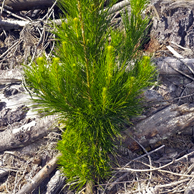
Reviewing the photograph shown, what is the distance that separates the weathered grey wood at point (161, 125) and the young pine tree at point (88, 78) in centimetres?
56

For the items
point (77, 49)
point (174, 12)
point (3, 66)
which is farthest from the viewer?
point (3, 66)

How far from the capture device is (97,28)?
6.05 ft

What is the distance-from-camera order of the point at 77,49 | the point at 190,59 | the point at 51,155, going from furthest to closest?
the point at 190,59 < the point at 51,155 < the point at 77,49

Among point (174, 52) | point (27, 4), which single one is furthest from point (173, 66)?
point (27, 4)

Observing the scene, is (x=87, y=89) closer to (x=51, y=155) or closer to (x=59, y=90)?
(x=59, y=90)

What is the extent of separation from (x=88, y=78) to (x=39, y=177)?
1.55 meters

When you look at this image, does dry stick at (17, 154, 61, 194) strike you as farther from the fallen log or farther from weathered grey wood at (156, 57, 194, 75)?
the fallen log

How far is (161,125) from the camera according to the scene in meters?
2.68

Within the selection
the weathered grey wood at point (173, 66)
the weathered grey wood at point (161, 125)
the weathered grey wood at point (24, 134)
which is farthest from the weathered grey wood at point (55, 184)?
the weathered grey wood at point (173, 66)

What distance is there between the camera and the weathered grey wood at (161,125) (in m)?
2.68

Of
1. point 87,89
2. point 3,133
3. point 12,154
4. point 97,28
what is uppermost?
point 97,28

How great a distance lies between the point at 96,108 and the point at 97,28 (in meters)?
0.77

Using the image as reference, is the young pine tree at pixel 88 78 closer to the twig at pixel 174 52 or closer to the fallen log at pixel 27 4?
the twig at pixel 174 52

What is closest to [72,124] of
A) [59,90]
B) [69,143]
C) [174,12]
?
[69,143]
